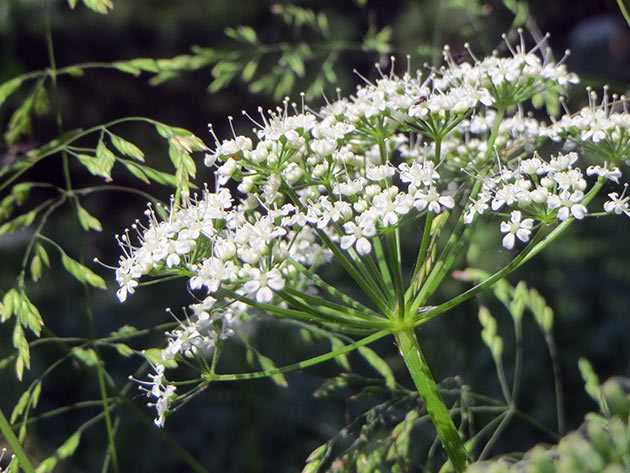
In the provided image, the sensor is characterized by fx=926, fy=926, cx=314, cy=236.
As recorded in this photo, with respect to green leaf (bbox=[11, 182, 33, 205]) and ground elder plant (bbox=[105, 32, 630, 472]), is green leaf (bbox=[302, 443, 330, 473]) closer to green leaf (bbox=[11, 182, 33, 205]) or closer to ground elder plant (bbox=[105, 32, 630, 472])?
ground elder plant (bbox=[105, 32, 630, 472])

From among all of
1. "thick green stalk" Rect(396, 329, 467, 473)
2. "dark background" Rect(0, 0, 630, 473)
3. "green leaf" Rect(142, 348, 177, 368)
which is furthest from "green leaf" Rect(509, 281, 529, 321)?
"green leaf" Rect(142, 348, 177, 368)

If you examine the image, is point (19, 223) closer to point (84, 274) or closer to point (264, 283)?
point (84, 274)

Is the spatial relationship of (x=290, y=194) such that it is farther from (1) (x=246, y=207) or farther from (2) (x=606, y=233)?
(2) (x=606, y=233)

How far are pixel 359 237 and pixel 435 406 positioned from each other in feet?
0.86

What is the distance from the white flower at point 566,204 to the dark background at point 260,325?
45cm

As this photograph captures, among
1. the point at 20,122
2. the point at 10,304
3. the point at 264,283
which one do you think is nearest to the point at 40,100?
the point at 20,122

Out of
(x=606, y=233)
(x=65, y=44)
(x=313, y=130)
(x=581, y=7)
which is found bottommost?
(x=606, y=233)

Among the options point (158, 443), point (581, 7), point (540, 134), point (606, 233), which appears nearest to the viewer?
point (540, 134)

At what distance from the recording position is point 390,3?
5.28 metres

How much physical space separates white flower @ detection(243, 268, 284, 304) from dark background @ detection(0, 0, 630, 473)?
425 mm

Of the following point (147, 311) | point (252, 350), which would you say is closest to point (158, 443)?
point (147, 311)

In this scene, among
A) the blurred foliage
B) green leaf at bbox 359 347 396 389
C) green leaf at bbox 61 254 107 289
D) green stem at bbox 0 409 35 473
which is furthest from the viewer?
green leaf at bbox 359 347 396 389

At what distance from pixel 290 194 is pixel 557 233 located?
400mm

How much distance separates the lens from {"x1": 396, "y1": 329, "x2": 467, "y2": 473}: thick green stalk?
130 cm
